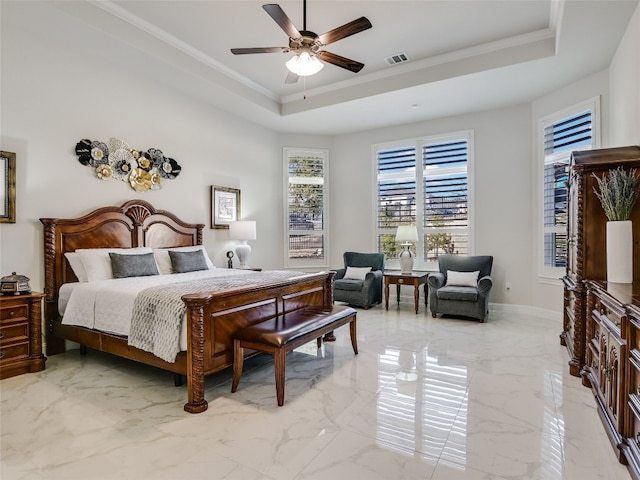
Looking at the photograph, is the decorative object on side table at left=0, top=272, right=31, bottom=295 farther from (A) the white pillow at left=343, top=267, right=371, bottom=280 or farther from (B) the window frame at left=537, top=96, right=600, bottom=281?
(B) the window frame at left=537, top=96, right=600, bottom=281

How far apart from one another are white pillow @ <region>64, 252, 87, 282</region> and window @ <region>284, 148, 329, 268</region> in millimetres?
3642

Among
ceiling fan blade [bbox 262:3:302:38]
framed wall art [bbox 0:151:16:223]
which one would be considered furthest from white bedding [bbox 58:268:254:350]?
ceiling fan blade [bbox 262:3:302:38]

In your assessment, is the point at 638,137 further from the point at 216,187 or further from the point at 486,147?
the point at 216,187

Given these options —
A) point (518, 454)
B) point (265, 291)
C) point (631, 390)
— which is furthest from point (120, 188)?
point (631, 390)

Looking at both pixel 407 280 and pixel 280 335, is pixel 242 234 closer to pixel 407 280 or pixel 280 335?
pixel 407 280

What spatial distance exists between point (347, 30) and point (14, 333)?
373cm

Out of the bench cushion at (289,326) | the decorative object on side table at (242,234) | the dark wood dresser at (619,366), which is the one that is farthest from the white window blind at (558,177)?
the decorative object on side table at (242,234)

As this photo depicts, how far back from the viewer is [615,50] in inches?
151

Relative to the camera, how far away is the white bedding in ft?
9.99

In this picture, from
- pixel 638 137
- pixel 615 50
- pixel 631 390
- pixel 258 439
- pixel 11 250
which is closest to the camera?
pixel 631 390

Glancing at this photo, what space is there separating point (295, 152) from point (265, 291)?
430 cm

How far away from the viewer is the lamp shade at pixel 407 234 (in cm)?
590

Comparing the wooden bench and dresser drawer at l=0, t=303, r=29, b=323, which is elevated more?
dresser drawer at l=0, t=303, r=29, b=323

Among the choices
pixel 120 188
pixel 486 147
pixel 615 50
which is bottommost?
pixel 120 188
